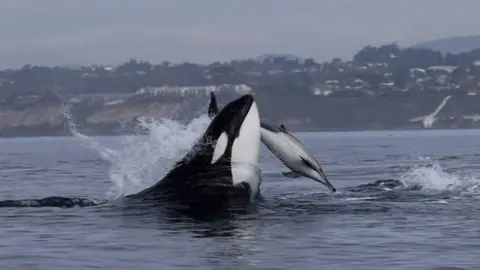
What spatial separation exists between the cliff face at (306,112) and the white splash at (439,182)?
86.1m

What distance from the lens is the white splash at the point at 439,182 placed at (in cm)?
2552

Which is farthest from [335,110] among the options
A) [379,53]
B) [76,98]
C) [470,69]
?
[379,53]

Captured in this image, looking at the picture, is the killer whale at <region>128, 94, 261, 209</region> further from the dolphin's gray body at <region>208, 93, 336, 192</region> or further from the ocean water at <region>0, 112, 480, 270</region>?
the ocean water at <region>0, 112, 480, 270</region>

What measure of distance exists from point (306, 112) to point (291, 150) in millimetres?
98960

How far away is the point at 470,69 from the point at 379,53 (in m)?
33.5

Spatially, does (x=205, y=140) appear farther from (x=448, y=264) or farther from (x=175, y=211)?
(x=448, y=264)

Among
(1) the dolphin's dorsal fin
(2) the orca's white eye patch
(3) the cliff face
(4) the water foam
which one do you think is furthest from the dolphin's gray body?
(3) the cliff face

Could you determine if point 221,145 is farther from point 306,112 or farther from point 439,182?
point 306,112

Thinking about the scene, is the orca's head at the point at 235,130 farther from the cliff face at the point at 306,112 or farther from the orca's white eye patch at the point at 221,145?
the cliff face at the point at 306,112

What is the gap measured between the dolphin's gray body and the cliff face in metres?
91.6

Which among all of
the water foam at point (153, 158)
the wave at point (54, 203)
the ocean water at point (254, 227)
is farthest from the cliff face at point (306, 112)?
the wave at point (54, 203)

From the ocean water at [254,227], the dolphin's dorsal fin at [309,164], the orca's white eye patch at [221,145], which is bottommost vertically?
the ocean water at [254,227]

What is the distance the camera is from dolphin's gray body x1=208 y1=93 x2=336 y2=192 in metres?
22.3

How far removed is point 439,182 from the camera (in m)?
26.9
